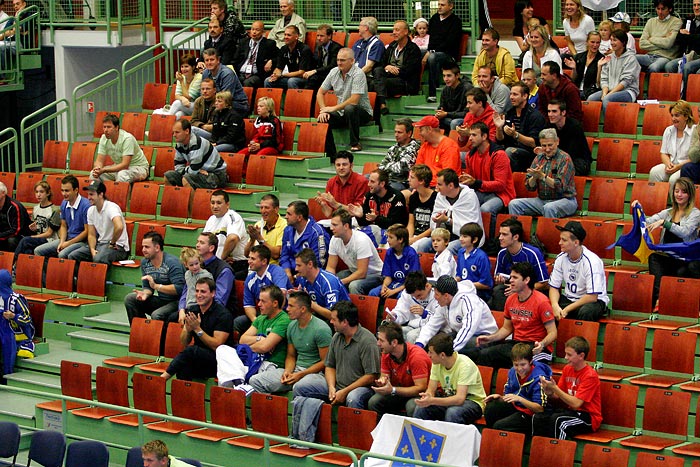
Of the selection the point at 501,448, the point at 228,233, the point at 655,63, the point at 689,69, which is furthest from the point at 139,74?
the point at 501,448

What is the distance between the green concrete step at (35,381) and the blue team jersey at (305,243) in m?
2.40

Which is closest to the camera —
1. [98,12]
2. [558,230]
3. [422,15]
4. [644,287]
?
[644,287]

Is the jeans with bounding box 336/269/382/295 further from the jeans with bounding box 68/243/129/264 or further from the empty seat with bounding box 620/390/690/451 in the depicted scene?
the jeans with bounding box 68/243/129/264

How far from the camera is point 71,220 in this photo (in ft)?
43.4

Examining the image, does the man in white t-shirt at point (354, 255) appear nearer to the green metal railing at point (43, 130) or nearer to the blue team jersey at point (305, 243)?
the blue team jersey at point (305, 243)

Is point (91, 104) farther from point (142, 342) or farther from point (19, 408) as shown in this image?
point (19, 408)

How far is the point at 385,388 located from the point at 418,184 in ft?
8.23

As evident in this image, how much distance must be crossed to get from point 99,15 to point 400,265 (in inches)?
311

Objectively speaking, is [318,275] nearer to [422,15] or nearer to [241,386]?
[241,386]

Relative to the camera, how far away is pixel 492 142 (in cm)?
1203

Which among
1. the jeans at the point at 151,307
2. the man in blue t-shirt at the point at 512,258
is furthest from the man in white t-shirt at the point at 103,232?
the man in blue t-shirt at the point at 512,258

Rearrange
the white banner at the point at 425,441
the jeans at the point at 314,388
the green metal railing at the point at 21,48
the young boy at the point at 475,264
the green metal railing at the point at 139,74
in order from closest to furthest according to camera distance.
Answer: the white banner at the point at 425,441 < the jeans at the point at 314,388 < the young boy at the point at 475,264 < the green metal railing at the point at 139,74 < the green metal railing at the point at 21,48

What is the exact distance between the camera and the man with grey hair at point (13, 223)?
1358 centimetres

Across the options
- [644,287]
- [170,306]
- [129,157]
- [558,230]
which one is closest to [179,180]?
[129,157]
